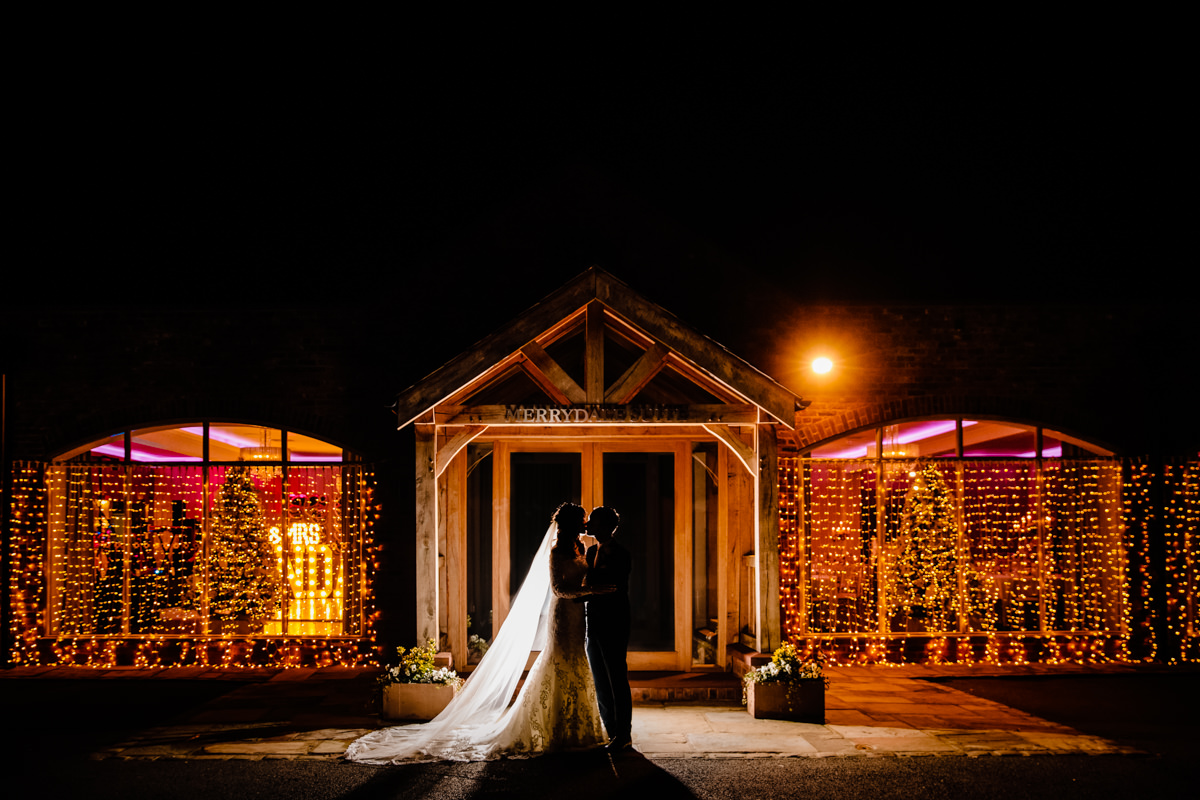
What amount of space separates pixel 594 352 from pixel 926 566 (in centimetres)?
502

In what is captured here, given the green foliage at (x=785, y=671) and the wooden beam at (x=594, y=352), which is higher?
the wooden beam at (x=594, y=352)

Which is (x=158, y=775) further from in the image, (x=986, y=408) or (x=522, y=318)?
(x=986, y=408)

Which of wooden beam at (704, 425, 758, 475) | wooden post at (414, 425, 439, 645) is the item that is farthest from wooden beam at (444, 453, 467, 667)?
wooden beam at (704, 425, 758, 475)

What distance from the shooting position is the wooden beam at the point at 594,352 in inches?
292

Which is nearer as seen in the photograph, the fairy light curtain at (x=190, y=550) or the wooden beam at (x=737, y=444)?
the wooden beam at (x=737, y=444)

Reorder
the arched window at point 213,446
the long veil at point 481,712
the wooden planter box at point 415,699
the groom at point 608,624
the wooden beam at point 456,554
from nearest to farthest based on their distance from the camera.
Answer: the long veil at point 481,712 → the groom at point 608,624 → the wooden planter box at point 415,699 → the wooden beam at point 456,554 → the arched window at point 213,446

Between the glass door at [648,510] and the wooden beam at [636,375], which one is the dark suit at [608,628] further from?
the glass door at [648,510]

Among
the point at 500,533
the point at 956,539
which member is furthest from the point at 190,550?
the point at 956,539

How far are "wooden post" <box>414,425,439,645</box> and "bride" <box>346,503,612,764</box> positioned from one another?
2.82 feet

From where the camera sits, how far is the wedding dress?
5938mm

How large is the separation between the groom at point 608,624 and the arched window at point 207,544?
4198 millimetres

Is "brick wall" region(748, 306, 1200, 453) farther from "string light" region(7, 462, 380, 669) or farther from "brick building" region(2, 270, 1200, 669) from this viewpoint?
"string light" region(7, 462, 380, 669)

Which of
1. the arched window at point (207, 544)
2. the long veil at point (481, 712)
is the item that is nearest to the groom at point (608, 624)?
the long veil at point (481, 712)

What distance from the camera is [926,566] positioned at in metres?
9.59
